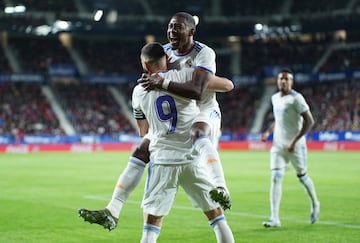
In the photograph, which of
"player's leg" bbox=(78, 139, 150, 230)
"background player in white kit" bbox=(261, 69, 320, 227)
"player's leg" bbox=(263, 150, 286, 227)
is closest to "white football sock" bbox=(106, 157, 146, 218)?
"player's leg" bbox=(78, 139, 150, 230)

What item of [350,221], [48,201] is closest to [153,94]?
[350,221]

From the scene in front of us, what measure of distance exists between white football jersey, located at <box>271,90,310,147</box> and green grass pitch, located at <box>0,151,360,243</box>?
1.48m

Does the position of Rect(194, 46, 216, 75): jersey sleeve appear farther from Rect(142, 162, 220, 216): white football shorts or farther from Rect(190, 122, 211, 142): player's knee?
Rect(142, 162, 220, 216): white football shorts

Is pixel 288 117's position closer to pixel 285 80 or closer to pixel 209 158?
pixel 285 80

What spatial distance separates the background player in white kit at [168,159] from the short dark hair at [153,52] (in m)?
0.01

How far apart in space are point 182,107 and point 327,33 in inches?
2179

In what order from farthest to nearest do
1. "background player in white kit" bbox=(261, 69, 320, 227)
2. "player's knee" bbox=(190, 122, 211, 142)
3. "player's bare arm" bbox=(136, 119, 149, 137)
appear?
1. "background player in white kit" bbox=(261, 69, 320, 227)
2. "player's bare arm" bbox=(136, 119, 149, 137)
3. "player's knee" bbox=(190, 122, 211, 142)

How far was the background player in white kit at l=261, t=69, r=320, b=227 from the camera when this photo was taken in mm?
11641

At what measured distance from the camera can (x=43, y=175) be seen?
77.6ft

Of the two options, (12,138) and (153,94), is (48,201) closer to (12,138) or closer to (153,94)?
(153,94)

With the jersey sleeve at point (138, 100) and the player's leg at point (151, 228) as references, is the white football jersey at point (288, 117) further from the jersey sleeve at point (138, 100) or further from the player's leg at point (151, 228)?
the player's leg at point (151, 228)

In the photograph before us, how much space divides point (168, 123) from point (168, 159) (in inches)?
14.2

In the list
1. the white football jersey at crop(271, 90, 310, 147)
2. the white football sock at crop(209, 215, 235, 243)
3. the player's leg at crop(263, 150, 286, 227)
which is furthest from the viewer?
the white football jersey at crop(271, 90, 310, 147)

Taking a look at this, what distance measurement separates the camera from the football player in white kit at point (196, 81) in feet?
20.8
